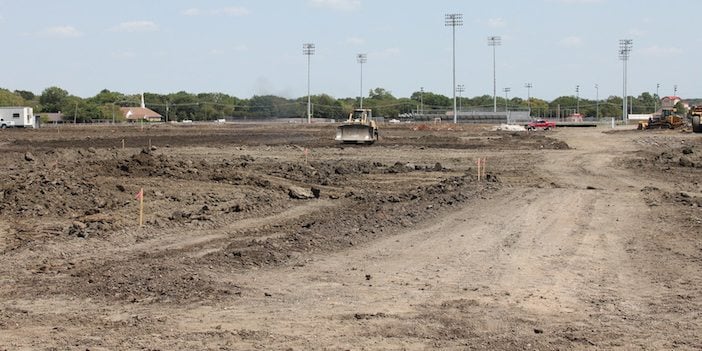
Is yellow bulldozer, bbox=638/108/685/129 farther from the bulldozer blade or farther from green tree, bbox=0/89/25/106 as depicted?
green tree, bbox=0/89/25/106

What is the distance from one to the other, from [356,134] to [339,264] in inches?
1545

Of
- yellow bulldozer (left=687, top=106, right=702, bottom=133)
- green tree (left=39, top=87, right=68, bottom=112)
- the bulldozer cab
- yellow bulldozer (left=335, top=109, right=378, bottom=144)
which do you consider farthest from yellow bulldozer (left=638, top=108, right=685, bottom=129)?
green tree (left=39, top=87, right=68, bottom=112)

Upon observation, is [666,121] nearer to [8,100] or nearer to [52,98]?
[8,100]

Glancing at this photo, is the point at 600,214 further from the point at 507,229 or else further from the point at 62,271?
the point at 62,271

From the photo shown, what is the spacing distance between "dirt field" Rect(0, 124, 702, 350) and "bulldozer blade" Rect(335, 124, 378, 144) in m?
25.4

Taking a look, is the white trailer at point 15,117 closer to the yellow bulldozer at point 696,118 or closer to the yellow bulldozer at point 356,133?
the yellow bulldozer at point 356,133

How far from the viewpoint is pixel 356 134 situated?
5181 cm

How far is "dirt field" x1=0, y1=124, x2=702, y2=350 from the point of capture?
8.71 m

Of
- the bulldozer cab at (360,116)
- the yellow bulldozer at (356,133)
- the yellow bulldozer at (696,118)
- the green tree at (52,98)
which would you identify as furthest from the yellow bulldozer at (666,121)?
the green tree at (52,98)

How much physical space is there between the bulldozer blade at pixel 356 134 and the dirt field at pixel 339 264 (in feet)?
83.3

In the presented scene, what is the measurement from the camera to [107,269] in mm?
11797

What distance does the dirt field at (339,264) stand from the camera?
28.6 feet

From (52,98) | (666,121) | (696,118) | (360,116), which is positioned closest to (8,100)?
(52,98)

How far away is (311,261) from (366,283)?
1.88 metres
